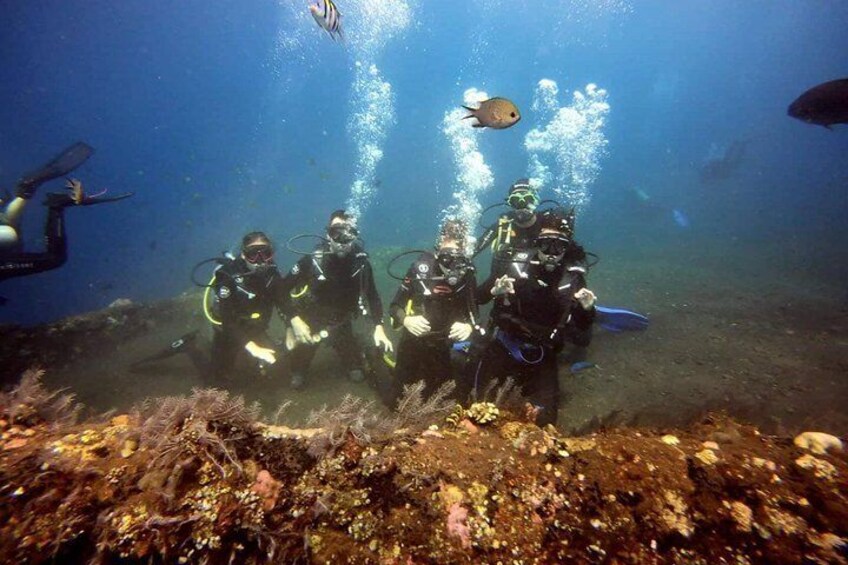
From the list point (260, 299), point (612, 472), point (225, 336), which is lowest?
point (225, 336)

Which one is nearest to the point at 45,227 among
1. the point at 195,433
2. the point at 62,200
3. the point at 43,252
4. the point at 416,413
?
the point at 43,252

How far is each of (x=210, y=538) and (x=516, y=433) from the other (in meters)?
1.78

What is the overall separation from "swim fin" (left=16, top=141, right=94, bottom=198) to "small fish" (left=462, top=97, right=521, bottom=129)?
9.79 metres

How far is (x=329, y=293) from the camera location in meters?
7.20

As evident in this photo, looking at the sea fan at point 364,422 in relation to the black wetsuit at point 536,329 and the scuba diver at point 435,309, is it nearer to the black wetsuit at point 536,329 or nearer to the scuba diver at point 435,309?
the scuba diver at point 435,309

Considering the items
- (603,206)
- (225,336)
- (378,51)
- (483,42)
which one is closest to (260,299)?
(225,336)

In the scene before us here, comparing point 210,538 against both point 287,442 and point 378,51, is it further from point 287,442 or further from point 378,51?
point 378,51

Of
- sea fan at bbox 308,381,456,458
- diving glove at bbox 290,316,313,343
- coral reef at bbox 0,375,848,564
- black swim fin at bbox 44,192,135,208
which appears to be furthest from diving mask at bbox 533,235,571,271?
black swim fin at bbox 44,192,135,208

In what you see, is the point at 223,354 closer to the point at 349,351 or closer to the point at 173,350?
the point at 173,350

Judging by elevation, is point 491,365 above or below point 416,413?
below

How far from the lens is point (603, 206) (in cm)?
6125

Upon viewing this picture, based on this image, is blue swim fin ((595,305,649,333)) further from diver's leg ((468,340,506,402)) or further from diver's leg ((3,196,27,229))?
diver's leg ((3,196,27,229))

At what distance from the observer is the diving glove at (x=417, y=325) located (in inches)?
211

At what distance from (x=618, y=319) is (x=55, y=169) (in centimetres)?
1358
